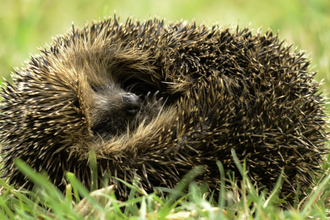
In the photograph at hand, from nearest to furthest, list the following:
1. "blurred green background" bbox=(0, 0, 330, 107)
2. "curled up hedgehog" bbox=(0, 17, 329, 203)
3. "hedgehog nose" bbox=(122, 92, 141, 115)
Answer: "curled up hedgehog" bbox=(0, 17, 329, 203), "hedgehog nose" bbox=(122, 92, 141, 115), "blurred green background" bbox=(0, 0, 330, 107)

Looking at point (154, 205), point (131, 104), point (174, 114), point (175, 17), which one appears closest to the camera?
point (154, 205)

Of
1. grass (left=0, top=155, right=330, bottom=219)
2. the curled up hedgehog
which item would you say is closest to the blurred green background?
the curled up hedgehog

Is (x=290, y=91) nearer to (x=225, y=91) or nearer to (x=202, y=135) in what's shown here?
(x=225, y=91)

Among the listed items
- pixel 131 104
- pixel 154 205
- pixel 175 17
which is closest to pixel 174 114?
pixel 131 104

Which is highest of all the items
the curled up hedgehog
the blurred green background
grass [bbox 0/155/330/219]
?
the blurred green background

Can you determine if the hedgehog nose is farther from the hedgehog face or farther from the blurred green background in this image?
the blurred green background

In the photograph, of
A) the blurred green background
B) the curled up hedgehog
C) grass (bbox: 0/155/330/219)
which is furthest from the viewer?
the blurred green background

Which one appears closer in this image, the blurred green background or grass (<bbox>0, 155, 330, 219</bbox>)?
grass (<bbox>0, 155, 330, 219</bbox>)

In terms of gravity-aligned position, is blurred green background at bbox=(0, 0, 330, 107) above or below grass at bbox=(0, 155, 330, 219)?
above

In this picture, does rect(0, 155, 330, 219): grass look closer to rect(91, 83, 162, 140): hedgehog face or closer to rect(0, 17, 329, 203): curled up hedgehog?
rect(0, 17, 329, 203): curled up hedgehog

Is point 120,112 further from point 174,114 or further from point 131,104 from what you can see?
point 174,114
